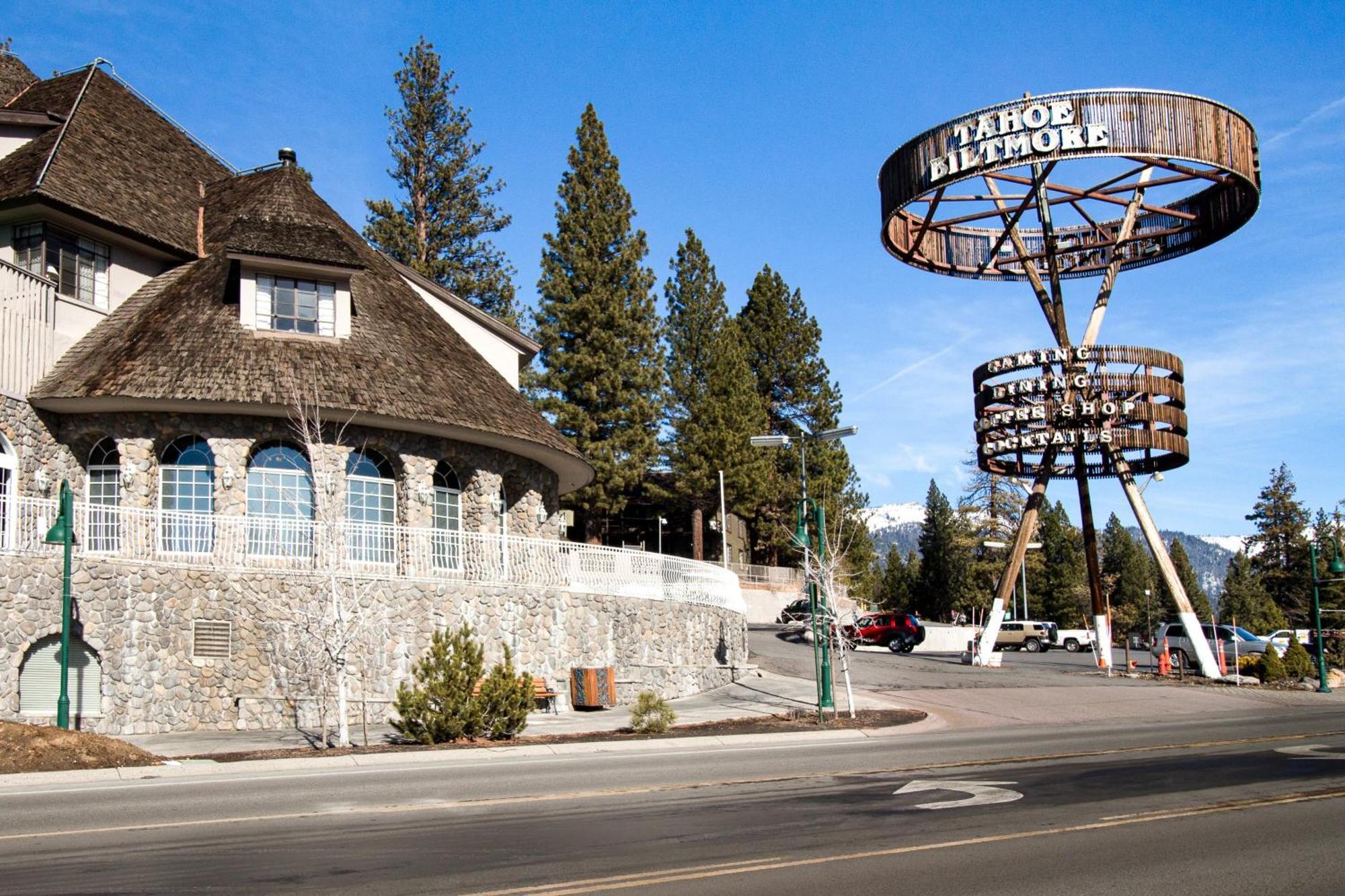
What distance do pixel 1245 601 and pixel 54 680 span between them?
9726 centimetres

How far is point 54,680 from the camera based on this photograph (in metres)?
20.2

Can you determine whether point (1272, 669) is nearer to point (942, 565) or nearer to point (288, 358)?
point (288, 358)

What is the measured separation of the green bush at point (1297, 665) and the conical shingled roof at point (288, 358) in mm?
23701

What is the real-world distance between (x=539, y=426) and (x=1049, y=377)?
17.8 m

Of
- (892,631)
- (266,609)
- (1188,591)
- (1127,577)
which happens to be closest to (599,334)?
(892,631)

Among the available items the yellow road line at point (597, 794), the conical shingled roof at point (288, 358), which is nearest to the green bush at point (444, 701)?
the yellow road line at point (597, 794)

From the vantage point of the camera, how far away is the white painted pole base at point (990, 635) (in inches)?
1515

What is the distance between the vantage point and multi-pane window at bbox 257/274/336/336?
26188 millimetres

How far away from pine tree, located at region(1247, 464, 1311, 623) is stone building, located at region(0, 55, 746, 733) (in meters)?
73.1

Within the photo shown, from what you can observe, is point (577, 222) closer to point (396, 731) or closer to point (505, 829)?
point (396, 731)

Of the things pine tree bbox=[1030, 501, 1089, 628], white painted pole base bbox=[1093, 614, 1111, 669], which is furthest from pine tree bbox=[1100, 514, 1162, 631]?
white painted pole base bbox=[1093, 614, 1111, 669]

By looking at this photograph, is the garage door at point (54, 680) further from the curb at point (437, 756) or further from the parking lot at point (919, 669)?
the parking lot at point (919, 669)

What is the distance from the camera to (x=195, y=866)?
29.5ft

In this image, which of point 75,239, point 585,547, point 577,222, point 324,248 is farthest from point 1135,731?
point 577,222
